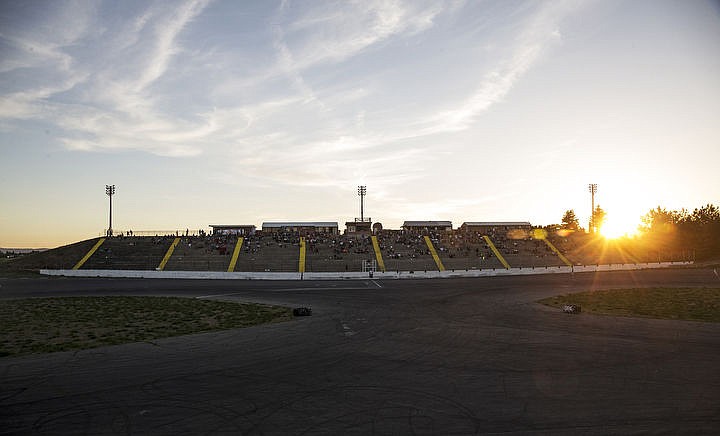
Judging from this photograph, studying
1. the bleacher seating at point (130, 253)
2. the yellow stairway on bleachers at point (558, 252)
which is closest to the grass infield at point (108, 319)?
the bleacher seating at point (130, 253)

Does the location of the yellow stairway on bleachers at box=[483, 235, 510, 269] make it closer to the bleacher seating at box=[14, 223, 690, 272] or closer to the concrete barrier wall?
the bleacher seating at box=[14, 223, 690, 272]

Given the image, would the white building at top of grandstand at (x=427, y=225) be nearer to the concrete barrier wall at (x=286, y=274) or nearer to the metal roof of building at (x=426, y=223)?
the metal roof of building at (x=426, y=223)

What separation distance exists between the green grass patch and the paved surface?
13.4 ft

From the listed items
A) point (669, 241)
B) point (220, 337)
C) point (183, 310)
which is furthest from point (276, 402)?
point (669, 241)

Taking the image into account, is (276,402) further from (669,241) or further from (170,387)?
(669,241)

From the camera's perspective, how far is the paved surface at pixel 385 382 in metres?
9.88

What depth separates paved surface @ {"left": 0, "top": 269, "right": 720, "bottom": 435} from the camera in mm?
9883

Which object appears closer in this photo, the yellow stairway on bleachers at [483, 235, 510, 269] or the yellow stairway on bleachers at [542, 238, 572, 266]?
the yellow stairway on bleachers at [483, 235, 510, 269]

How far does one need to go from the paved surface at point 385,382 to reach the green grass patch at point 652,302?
410cm

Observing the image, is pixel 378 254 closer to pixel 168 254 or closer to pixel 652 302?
pixel 168 254

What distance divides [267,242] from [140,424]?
6532 cm

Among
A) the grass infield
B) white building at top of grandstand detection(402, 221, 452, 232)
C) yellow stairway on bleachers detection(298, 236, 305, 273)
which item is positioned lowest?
the grass infield

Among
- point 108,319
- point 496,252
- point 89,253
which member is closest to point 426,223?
point 496,252

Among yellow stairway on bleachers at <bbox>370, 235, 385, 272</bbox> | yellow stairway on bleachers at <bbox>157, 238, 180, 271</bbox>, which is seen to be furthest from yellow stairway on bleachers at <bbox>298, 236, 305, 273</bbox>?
yellow stairway on bleachers at <bbox>157, 238, 180, 271</bbox>
